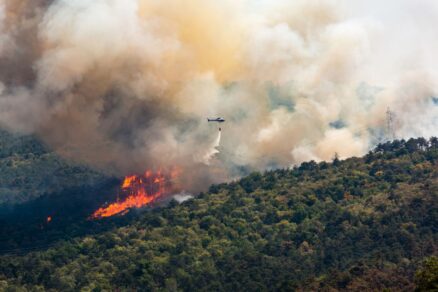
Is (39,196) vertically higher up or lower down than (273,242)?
higher up

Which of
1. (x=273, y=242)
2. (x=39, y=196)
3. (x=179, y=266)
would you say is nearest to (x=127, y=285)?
(x=179, y=266)

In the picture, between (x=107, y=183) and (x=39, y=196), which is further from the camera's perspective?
(x=39, y=196)

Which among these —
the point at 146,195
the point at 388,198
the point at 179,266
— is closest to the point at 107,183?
the point at 146,195

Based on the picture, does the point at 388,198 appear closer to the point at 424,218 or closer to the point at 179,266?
the point at 424,218

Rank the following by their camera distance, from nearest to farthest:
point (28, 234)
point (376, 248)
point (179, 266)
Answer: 1. point (376, 248)
2. point (179, 266)
3. point (28, 234)

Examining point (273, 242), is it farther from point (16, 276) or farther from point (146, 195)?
point (16, 276)

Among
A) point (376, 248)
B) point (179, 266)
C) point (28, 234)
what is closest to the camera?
point (376, 248)
